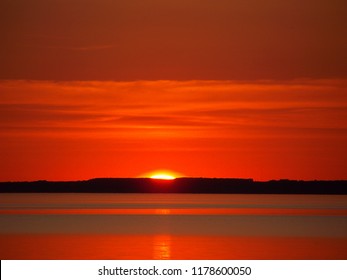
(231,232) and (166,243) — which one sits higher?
(231,232)

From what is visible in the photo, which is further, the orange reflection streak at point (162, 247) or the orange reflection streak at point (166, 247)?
the orange reflection streak at point (166, 247)

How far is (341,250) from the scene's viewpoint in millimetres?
32094

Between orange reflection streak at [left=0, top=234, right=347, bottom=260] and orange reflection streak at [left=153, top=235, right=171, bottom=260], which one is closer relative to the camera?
orange reflection streak at [left=153, top=235, right=171, bottom=260]

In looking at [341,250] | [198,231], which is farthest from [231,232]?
[341,250]

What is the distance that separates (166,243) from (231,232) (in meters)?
7.73
